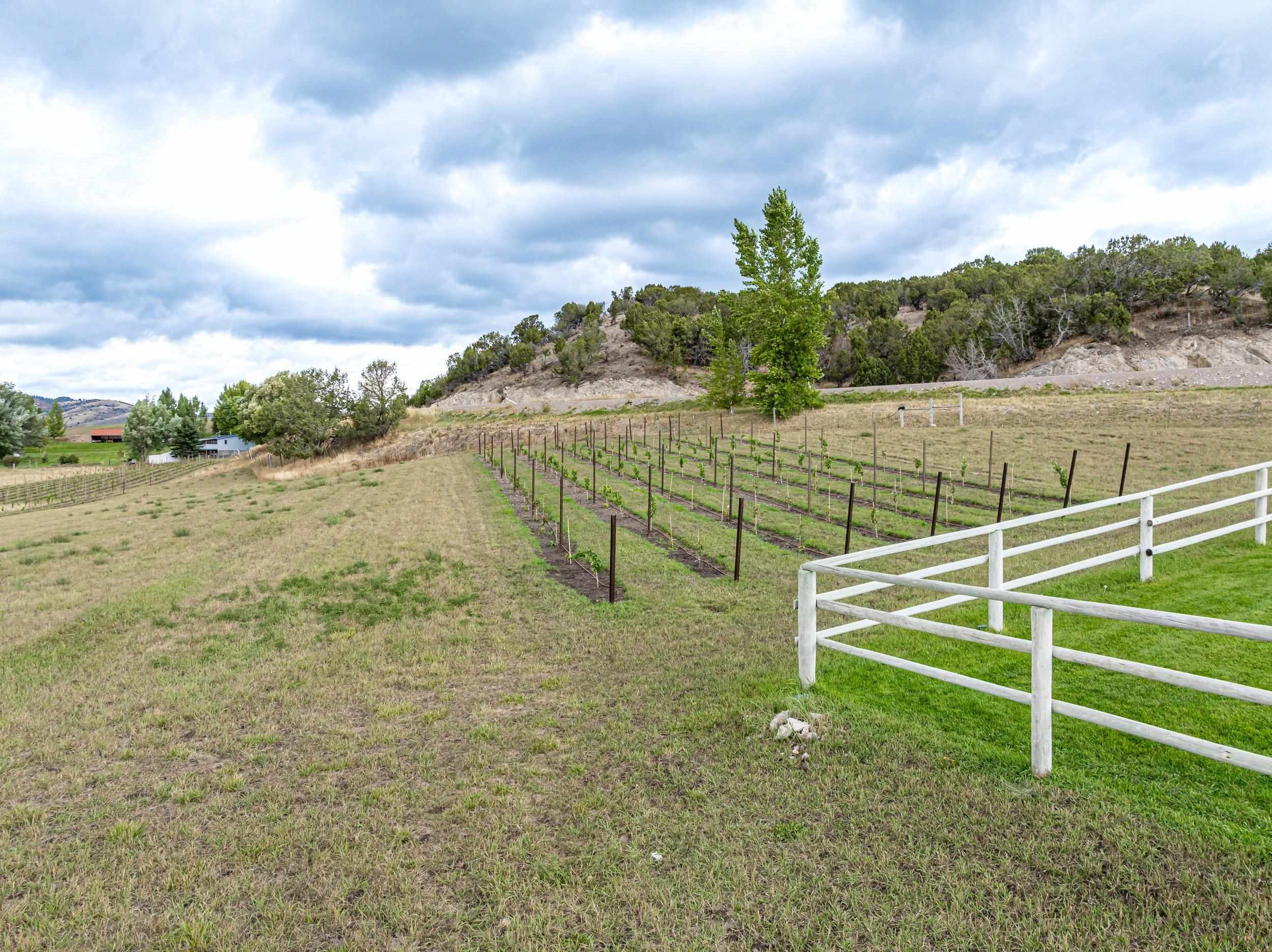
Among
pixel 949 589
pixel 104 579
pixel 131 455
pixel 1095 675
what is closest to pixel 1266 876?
pixel 949 589

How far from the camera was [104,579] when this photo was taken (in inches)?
484

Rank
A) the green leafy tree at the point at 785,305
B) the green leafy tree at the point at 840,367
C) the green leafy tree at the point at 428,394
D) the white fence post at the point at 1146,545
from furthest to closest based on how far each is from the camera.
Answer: the green leafy tree at the point at 428,394, the green leafy tree at the point at 840,367, the green leafy tree at the point at 785,305, the white fence post at the point at 1146,545

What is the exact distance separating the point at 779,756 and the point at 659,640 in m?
3.51

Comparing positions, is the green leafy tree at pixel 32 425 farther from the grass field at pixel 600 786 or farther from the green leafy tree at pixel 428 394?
the grass field at pixel 600 786

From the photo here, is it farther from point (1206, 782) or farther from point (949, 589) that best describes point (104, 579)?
point (1206, 782)

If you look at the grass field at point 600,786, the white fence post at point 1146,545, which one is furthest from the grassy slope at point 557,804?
the white fence post at point 1146,545

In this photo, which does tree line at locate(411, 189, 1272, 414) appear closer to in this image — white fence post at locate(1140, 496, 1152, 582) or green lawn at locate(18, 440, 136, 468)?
white fence post at locate(1140, 496, 1152, 582)

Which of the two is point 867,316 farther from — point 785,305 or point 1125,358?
point 785,305

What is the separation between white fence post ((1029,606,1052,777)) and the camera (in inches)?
153

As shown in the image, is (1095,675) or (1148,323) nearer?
(1095,675)

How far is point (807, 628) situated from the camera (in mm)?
5793

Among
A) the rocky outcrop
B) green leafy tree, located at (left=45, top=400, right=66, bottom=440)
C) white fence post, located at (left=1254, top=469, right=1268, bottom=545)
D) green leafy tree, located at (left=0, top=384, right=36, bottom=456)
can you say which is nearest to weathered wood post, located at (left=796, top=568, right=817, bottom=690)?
white fence post, located at (left=1254, top=469, right=1268, bottom=545)

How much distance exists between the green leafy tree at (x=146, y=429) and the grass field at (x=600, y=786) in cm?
8991

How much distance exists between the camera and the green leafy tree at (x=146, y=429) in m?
82.3
